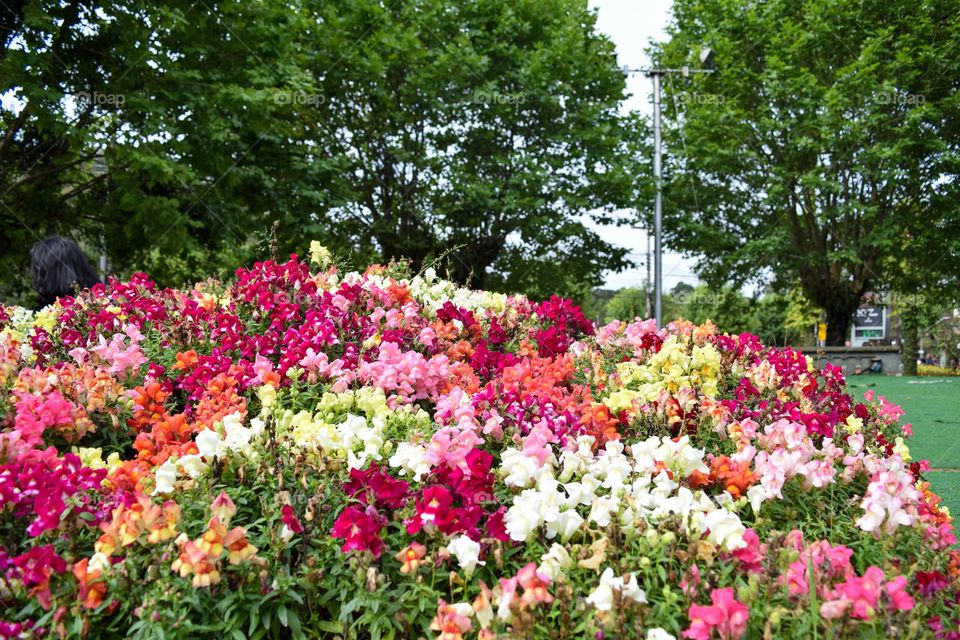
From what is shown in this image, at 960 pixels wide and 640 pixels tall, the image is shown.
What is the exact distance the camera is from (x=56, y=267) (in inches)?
211

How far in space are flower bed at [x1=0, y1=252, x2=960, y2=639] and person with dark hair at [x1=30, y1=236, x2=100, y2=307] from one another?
7.40 feet

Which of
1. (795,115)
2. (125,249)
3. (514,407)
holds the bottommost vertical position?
(514,407)

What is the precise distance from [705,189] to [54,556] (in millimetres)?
18534

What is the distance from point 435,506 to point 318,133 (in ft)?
46.8

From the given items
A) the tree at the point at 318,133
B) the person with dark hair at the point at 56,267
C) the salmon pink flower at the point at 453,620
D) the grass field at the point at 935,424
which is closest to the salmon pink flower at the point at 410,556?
the salmon pink flower at the point at 453,620

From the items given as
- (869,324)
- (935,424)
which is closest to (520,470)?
(935,424)

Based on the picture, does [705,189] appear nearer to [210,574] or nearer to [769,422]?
[769,422]

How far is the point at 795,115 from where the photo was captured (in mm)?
16234

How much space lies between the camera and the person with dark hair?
5.35 meters

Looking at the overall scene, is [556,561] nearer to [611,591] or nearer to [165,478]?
[611,591]

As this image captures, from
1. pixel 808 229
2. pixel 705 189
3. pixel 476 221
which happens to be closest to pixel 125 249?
pixel 476 221

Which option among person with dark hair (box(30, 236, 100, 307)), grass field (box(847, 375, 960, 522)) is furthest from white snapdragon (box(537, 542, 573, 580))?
person with dark hair (box(30, 236, 100, 307))

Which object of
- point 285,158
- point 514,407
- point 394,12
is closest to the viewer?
point 514,407

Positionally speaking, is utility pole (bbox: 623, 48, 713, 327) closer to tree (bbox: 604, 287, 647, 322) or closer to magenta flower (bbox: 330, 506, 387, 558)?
magenta flower (bbox: 330, 506, 387, 558)
